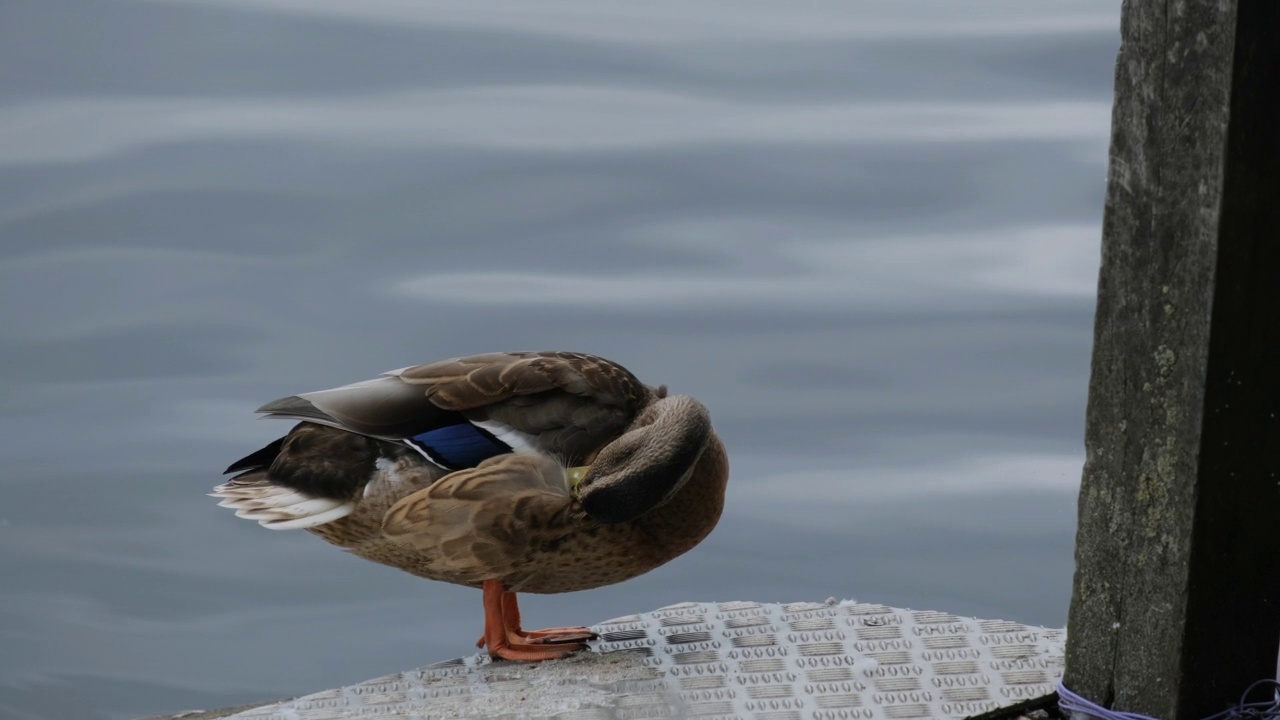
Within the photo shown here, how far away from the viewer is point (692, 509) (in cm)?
366

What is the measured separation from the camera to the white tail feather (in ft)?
12.2

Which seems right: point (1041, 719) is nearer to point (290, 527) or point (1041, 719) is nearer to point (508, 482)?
point (508, 482)

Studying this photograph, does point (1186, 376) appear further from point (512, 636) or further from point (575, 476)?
point (512, 636)

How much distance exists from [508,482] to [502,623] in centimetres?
37

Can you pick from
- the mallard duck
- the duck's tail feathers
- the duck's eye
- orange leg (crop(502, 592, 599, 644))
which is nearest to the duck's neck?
the mallard duck

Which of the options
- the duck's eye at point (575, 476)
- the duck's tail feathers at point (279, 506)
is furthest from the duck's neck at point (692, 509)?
the duck's tail feathers at point (279, 506)

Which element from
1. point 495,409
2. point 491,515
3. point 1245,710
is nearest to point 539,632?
point 491,515

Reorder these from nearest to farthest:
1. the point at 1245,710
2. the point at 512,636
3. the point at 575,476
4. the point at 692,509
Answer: the point at 1245,710 < the point at 575,476 < the point at 692,509 < the point at 512,636

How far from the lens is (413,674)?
3607 millimetres

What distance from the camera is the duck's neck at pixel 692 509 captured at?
3639 millimetres

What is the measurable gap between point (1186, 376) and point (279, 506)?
211cm

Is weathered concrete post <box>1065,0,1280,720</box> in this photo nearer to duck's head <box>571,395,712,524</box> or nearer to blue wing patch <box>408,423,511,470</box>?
duck's head <box>571,395,712,524</box>

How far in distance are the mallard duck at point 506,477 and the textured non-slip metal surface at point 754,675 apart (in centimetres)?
18

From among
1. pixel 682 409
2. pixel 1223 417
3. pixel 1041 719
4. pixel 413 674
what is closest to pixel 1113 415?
pixel 1223 417
